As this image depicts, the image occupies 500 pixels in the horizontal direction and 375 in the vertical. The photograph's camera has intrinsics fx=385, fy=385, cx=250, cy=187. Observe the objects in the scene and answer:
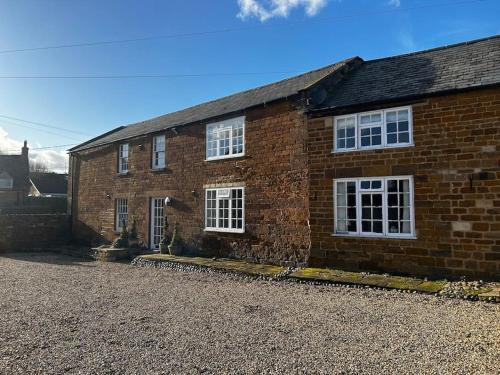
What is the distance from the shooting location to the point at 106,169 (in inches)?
797

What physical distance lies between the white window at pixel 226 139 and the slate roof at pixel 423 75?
3.42 meters

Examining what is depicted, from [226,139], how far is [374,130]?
19.2 feet

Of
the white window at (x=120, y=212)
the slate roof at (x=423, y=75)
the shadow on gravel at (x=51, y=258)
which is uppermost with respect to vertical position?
the slate roof at (x=423, y=75)

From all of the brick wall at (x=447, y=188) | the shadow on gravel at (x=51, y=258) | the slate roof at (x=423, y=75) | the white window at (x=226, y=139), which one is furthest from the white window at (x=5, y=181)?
the brick wall at (x=447, y=188)

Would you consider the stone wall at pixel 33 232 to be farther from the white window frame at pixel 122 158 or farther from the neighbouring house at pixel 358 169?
the neighbouring house at pixel 358 169

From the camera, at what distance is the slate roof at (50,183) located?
141 feet

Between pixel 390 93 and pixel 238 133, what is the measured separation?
5573 millimetres

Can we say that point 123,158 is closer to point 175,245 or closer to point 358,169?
point 175,245

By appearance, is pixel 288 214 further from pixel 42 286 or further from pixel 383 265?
pixel 42 286

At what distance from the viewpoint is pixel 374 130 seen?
34.8 feet

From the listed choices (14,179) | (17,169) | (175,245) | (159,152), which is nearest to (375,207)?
(175,245)

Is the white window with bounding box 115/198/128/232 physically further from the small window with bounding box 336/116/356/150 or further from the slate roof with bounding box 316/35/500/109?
the small window with bounding box 336/116/356/150

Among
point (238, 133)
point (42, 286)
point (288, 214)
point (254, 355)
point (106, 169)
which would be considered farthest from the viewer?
point (106, 169)

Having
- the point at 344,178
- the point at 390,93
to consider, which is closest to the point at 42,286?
the point at 344,178
